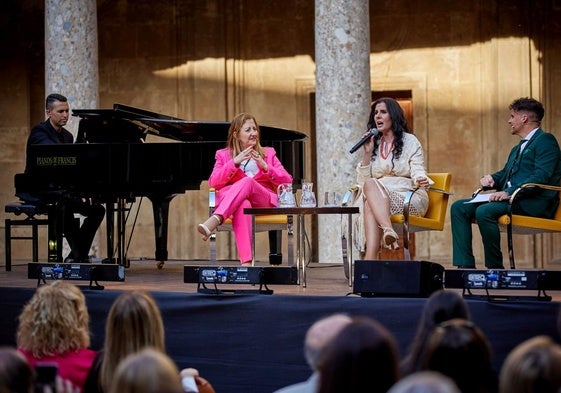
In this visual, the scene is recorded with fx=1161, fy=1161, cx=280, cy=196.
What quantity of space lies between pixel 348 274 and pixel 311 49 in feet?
20.7

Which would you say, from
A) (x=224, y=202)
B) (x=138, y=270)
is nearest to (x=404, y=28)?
(x=138, y=270)

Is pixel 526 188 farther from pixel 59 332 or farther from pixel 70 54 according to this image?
pixel 70 54

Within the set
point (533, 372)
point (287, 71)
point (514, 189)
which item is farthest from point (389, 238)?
point (287, 71)

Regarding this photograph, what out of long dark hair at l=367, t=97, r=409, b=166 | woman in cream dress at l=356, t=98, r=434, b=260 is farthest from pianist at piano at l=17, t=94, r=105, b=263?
long dark hair at l=367, t=97, r=409, b=166

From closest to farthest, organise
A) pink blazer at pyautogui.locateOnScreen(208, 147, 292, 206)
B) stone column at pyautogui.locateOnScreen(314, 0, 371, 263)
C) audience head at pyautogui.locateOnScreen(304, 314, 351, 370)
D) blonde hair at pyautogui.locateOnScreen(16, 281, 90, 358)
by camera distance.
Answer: audience head at pyautogui.locateOnScreen(304, 314, 351, 370)
blonde hair at pyautogui.locateOnScreen(16, 281, 90, 358)
pink blazer at pyautogui.locateOnScreen(208, 147, 292, 206)
stone column at pyautogui.locateOnScreen(314, 0, 371, 263)

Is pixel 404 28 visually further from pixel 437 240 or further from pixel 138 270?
pixel 138 270

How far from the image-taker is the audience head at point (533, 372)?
2789 mm

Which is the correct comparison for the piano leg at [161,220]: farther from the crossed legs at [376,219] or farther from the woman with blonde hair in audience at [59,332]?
the woman with blonde hair in audience at [59,332]

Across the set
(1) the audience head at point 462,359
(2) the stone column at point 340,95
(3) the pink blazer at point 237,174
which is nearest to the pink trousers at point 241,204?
(3) the pink blazer at point 237,174

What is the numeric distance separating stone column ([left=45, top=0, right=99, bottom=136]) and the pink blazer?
3.56 m

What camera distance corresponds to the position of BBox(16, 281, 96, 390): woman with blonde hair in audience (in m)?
4.77

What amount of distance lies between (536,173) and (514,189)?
0.72ft

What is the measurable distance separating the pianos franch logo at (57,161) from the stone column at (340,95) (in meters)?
2.72

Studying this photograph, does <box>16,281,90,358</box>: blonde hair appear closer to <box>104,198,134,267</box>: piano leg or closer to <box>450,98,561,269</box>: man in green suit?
<box>450,98,561,269</box>: man in green suit
